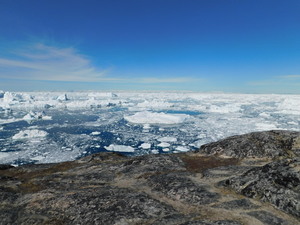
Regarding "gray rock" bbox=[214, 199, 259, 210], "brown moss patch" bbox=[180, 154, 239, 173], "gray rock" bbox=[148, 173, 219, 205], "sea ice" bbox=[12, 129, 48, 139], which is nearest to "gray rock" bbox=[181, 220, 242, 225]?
"gray rock" bbox=[214, 199, 259, 210]

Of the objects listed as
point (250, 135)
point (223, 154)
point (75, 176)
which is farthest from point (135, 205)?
point (250, 135)

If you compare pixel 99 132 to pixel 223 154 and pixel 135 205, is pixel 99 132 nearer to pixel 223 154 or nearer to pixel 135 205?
pixel 223 154

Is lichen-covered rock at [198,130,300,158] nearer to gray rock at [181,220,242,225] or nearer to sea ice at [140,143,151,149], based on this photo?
gray rock at [181,220,242,225]

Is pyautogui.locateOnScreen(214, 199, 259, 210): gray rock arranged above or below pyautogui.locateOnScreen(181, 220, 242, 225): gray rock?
below

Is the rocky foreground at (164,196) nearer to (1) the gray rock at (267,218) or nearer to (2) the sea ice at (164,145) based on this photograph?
(1) the gray rock at (267,218)

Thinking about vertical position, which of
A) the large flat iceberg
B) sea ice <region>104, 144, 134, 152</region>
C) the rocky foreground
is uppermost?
the rocky foreground

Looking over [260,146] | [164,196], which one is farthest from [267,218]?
[260,146]

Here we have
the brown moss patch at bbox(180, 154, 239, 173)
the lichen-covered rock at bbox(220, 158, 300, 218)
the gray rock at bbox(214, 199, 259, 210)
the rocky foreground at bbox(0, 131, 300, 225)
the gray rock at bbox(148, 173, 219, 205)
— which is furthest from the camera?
the brown moss patch at bbox(180, 154, 239, 173)

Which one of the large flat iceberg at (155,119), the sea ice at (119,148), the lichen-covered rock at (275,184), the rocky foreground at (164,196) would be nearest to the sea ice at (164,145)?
the sea ice at (119,148)
